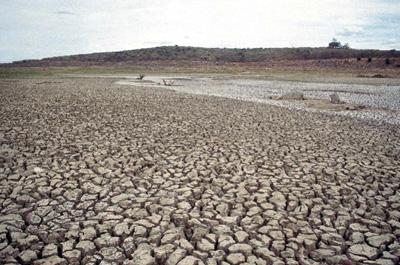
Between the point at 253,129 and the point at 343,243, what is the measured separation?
6.28 meters

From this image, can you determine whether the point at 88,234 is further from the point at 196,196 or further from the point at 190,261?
the point at 196,196

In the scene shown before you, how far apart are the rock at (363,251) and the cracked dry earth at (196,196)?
1 centimetres

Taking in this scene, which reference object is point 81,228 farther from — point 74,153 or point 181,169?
point 74,153

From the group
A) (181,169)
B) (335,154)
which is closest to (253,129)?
(335,154)

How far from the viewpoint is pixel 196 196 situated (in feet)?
16.8

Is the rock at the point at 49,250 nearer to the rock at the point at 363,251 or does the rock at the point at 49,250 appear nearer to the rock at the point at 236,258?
the rock at the point at 236,258

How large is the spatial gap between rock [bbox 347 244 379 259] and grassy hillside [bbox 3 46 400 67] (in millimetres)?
76949

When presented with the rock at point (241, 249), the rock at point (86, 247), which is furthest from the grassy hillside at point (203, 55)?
the rock at point (86, 247)

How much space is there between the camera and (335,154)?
7516 mm

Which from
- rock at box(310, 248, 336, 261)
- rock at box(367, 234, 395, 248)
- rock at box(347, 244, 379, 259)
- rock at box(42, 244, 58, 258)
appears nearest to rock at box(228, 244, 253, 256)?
rock at box(310, 248, 336, 261)

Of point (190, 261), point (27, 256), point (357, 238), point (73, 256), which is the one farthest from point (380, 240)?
point (27, 256)

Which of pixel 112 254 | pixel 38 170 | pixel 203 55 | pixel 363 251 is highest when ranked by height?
pixel 203 55

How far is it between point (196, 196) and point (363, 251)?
230cm

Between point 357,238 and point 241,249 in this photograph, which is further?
point 357,238
